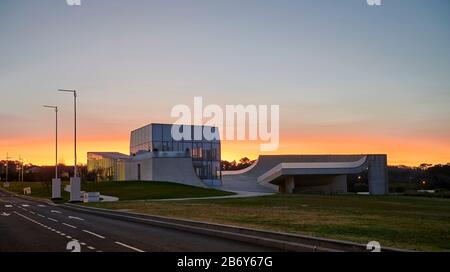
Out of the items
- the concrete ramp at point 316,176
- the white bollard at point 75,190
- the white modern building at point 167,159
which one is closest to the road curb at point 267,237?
the white bollard at point 75,190

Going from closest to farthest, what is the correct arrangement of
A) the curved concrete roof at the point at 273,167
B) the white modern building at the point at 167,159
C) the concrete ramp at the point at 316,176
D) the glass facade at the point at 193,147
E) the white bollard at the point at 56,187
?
the white bollard at the point at 56,187, the white modern building at the point at 167,159, the concrete ramp at the point at 316,176, the curved concrete roof at the point at 273,167, the glass facade at the point at 193,147

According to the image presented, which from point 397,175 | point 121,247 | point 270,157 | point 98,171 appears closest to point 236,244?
point 121,247

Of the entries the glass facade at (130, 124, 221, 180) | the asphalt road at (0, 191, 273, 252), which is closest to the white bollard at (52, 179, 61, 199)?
the glass facade at (130, 124, 221, 180)

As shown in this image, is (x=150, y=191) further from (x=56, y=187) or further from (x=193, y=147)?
(x=193, y=147)

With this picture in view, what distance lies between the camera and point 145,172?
73.1 metres

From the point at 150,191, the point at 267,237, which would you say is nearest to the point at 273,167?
the point at 150,191

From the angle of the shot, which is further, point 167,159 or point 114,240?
point 167,159

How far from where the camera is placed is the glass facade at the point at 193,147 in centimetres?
7769

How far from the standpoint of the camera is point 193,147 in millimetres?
79062

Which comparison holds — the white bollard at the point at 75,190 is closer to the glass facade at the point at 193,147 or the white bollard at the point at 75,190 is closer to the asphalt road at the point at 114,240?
the asphalt road at the point at 114,240

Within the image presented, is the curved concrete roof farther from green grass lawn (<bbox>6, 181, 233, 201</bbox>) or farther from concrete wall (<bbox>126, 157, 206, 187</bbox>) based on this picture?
green grass lawn (<bbox>6, 181, 233, 201</bbox>)

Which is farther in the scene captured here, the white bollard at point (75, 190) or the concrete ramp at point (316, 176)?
the concrete ramp at point (316, 176)

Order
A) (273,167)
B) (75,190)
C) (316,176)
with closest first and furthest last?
(75,190)
(316,176)
(273,167)

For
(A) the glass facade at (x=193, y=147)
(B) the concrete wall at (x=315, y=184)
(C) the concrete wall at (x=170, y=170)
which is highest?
(A) the glass facade at (x=193, y=147)
